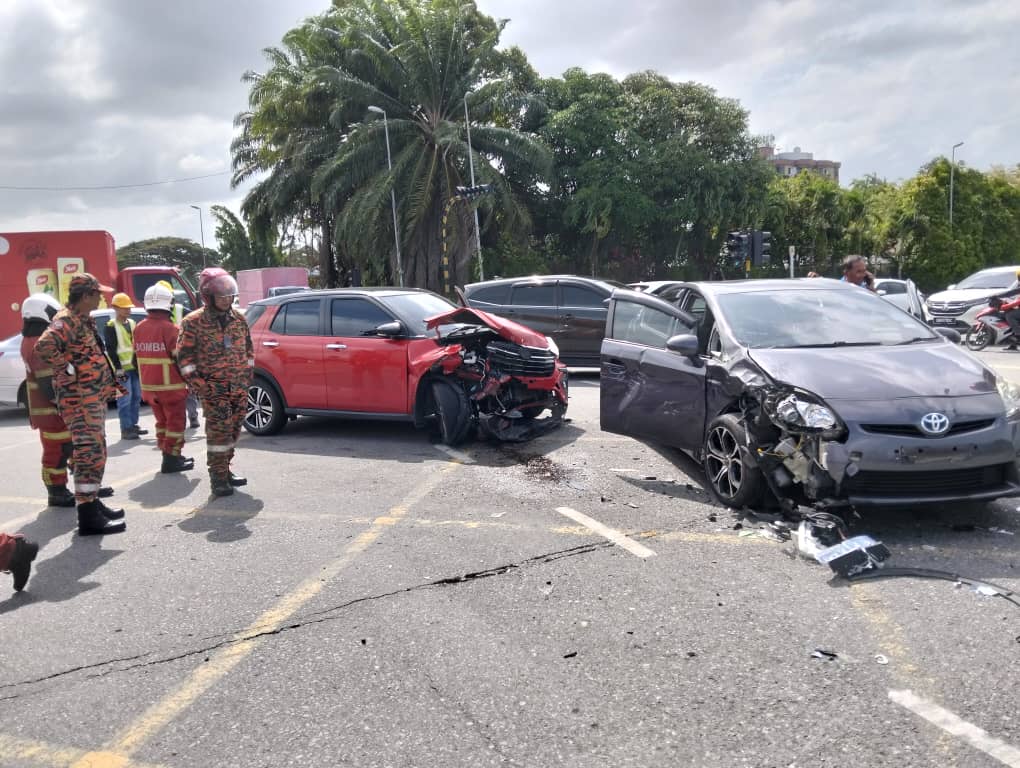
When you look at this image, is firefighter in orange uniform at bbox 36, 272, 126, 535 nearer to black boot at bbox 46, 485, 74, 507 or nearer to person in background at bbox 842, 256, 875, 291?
black boot at bbox 46, 485, 74, 507

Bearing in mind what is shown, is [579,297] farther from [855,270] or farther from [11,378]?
[11,378]

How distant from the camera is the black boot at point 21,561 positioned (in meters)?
4.52

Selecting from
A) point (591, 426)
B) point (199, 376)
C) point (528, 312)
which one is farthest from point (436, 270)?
point (199, 376)

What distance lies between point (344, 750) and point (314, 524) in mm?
3054

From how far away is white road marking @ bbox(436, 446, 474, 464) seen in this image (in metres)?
7.72

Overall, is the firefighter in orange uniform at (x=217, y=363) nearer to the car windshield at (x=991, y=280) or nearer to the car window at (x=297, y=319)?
the car window at (x=297, y=319)

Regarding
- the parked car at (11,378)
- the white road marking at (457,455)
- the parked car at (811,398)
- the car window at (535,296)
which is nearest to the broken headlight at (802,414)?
the parked car at (811,398)

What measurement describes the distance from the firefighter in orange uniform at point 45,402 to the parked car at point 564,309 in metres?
7.52

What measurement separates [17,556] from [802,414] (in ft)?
14.8

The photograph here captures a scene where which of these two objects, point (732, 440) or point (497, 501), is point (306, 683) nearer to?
point (497, 501)

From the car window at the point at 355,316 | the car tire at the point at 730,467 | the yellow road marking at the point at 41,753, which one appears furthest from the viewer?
the car window at the point at 355,316

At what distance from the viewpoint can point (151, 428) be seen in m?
11.1

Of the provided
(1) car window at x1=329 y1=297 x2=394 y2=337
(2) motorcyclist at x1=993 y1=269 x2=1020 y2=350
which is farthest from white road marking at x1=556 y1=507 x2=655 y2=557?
(2) motorcyclist at x1=993 y1=269 x2=1020 y2=350

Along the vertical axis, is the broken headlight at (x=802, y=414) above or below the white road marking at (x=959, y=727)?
above
